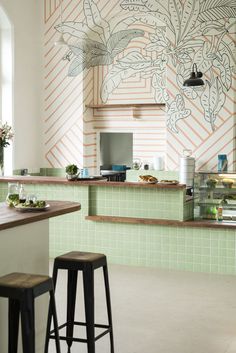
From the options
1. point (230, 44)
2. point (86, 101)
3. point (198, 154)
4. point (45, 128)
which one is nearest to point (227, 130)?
point (198, 154)

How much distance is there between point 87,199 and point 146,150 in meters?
2.85

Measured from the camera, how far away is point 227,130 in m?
9.41

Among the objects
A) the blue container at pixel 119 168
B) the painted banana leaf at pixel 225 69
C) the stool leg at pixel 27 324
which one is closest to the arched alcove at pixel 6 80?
the blue container at pixel 119 168

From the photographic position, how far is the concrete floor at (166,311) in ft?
15.2

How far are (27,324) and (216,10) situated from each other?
717 centimetres

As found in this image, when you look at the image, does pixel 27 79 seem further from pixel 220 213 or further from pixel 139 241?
pixel 220 213

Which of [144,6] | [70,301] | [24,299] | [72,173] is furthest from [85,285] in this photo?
[144,6]

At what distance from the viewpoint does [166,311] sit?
5.52 m

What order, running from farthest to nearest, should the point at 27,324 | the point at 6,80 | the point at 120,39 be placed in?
the point at 120,39, the point at 6,80, the point at 27,324

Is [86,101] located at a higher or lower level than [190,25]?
lower

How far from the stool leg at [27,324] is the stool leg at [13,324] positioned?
0.93 feet

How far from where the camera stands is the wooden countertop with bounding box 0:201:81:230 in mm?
3818

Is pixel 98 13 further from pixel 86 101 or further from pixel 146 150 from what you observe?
pixel 146 150

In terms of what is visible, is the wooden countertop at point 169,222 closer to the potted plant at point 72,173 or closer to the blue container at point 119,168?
the potted plant at point 72,173
